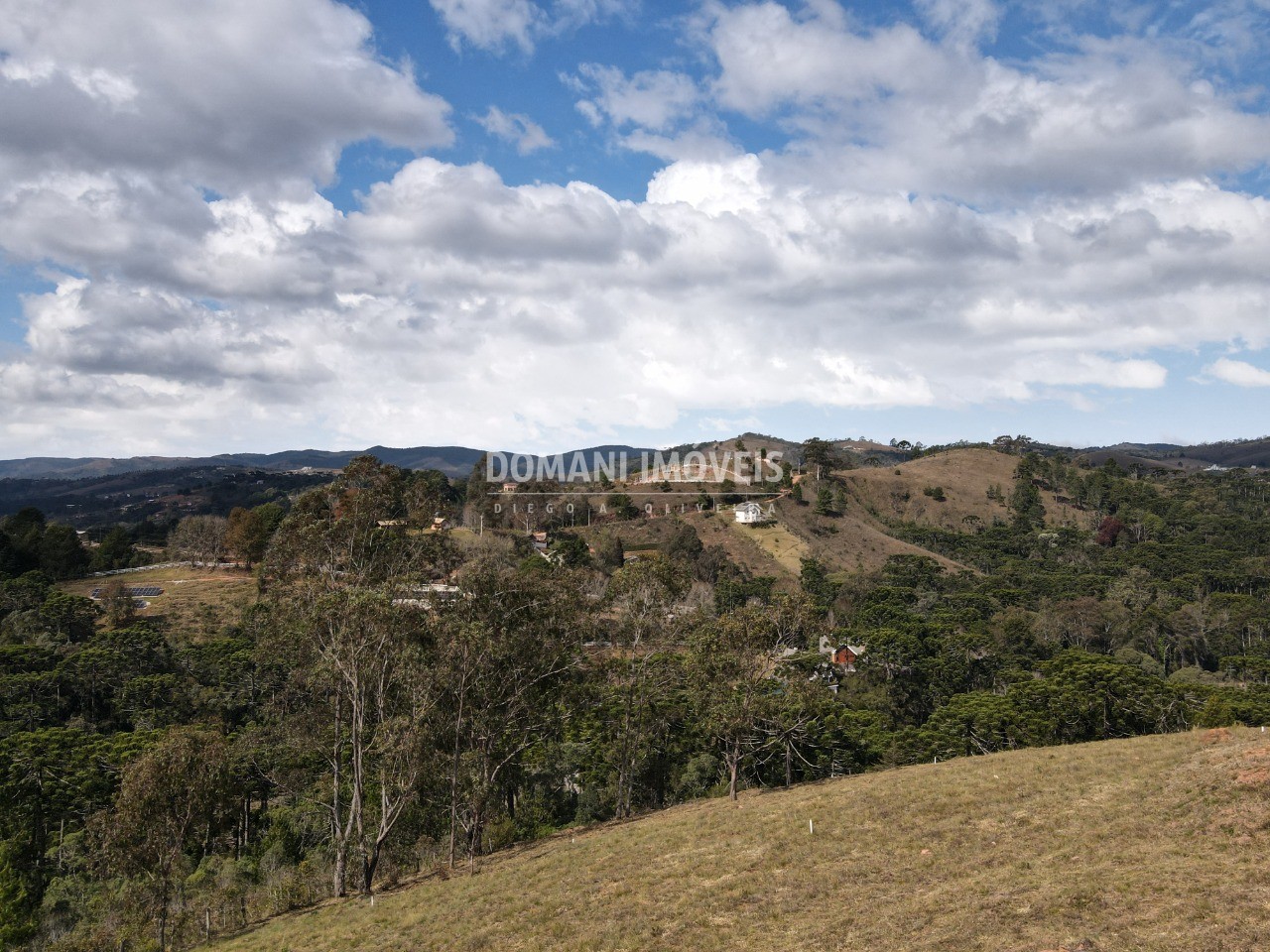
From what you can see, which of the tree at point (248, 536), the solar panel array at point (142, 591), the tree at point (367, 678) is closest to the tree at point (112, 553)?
the tree at point (248, 536)

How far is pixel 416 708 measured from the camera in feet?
102

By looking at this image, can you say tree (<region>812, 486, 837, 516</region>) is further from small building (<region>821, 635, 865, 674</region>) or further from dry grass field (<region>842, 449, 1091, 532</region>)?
small building (<region>821, 635, 865, 674</region>)

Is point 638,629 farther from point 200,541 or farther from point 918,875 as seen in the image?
point 200,541

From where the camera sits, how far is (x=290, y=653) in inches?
1356

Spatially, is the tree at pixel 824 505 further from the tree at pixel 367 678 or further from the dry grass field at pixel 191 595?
the tree at pixel 367 678

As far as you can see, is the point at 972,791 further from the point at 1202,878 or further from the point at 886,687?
the point at 886,687

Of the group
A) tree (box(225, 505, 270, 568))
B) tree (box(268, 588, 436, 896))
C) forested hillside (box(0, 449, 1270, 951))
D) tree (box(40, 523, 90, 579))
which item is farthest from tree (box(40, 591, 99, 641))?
tree (box(268, 588, 436, 896))

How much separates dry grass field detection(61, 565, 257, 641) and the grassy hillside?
64920 mm

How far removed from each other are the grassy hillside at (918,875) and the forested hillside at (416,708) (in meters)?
3.50

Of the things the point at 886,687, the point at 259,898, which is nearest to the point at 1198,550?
the point at 886,687

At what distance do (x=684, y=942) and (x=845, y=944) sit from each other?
422 centimetres

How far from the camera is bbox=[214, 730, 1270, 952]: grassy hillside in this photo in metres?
16.9

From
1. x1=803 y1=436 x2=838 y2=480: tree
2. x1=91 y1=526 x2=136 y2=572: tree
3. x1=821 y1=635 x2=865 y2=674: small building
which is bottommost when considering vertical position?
x1=821 y1=635 x2=865 y2=674: small building

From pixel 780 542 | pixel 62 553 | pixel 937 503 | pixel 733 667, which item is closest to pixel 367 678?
pixel 733 667
